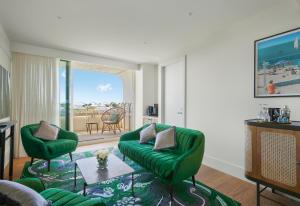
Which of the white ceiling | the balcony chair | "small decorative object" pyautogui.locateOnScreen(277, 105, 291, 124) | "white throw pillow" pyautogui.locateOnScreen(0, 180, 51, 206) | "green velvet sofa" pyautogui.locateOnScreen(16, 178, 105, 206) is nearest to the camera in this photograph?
"white throw pillow" pyautogui.locateOnScreen(0, 180, 51, 206)

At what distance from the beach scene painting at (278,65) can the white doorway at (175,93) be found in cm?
169

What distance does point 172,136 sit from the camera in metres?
2.85

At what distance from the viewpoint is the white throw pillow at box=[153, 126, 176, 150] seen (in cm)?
278

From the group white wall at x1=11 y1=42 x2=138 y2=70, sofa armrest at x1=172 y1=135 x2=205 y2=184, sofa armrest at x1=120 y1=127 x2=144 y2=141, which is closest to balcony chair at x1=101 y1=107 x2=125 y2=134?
white wall at x1=11 y1=42 x2=138 y2=70

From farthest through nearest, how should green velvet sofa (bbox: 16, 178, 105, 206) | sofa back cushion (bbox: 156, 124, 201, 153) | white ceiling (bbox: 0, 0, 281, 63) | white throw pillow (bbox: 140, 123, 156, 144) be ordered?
1. white throw pillow (bbox: 140, 123, 156, 144)
2. sofa back cushion (bbox: 156, 124, 201, 153)
3. white ceiling (bbox: 0, 0, 281, 63)
4. green velvet sofa (bbox: 16, 178, 105, 206)

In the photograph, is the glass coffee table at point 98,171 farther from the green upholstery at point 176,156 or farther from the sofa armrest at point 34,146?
the sofa armrest at point 34,146

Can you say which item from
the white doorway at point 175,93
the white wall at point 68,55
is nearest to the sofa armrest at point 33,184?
the white doorway at point 175,93

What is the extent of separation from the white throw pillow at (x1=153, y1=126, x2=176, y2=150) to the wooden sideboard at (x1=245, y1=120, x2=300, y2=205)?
109 centimetres

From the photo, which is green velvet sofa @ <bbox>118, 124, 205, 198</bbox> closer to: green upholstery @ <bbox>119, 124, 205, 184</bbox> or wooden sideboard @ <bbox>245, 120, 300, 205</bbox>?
green upholstery @ <bbox>119, 124, 205, 184</bbox>

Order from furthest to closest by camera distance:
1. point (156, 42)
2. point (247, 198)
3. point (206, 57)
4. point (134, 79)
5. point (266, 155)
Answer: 1. point (134, 79)
2. point (156, 42)
3. point (206, 57)
4. point (247, 198)
5. point (266, 155)

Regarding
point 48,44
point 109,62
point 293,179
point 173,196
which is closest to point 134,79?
point 109,62

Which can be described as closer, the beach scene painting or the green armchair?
the beach scene painting

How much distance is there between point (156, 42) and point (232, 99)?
1.97 meters

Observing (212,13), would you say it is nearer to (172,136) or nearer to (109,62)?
(172,136)
